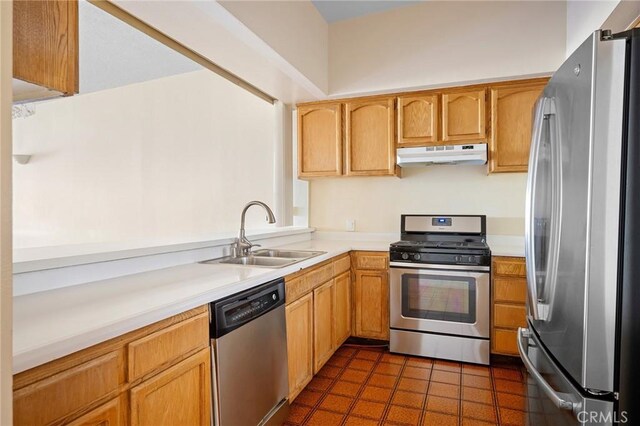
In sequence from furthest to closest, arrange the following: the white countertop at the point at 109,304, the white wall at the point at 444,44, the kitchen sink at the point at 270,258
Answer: the white wall at the point at 444,44
the kitchen sink at the point at 270,258
the white countertop at the point at 109,304

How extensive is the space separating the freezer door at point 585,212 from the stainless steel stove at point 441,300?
1.38 metres

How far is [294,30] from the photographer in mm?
2838

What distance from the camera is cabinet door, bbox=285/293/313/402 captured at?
2.15 metres

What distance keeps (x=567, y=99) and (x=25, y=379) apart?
1.85 m

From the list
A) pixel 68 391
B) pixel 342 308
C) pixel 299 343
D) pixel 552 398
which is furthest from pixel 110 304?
pixel 342 308

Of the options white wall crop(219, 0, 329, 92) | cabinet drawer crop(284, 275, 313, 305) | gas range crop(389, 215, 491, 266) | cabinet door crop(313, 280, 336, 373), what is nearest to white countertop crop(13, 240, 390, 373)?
cabinet drawer crop(284, 275, 313, 305)

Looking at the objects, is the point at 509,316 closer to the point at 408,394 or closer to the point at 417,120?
the point at 408,394

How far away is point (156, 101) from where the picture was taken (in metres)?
4.56

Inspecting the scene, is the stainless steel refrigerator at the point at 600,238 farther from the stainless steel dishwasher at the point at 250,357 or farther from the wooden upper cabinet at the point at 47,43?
the wooden upper cabinet at the point at 47,43

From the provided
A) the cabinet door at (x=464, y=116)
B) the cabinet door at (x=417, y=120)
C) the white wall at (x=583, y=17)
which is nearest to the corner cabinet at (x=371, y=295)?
the cabinet door at (x=417, y=120)

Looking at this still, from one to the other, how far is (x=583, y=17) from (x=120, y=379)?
10.5ft

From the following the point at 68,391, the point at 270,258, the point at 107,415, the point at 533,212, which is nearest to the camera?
the point at 68,391

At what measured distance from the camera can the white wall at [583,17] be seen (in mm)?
2025

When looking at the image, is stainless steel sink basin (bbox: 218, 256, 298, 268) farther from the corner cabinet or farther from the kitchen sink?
the corner cabinet
